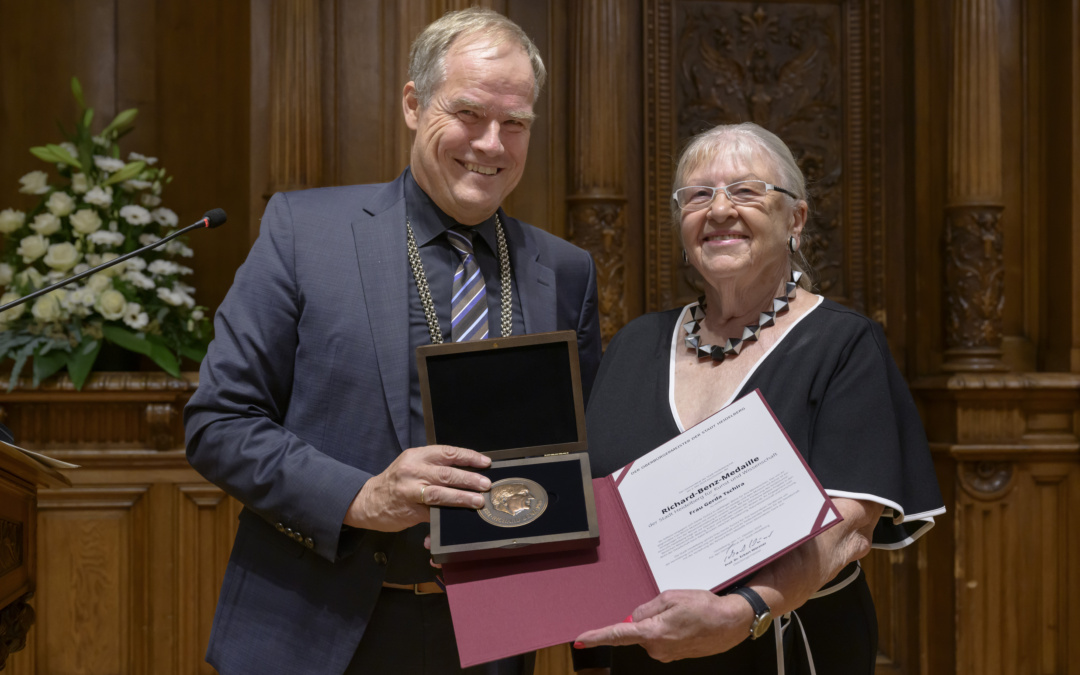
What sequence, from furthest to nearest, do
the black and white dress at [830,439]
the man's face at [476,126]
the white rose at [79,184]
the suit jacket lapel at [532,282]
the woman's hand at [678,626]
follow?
1. the white rose at [79,184]
2. the suit jacket lapel at [532,282]
3. the man's face at [476,126]
4. the black and white dress at [830,439]
5. the woman's hand at [678,626]

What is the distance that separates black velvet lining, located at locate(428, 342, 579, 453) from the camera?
5.24 feet

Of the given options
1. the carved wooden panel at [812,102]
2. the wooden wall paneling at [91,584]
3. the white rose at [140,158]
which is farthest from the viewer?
the carved wooden panel at [812,102]

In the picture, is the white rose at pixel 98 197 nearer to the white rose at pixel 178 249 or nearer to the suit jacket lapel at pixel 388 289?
the white rose at pixel 178 249

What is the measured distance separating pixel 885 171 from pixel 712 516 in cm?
294

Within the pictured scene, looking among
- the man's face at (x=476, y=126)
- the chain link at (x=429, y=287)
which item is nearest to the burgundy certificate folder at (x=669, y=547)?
the chain link at (x=429, y=287)

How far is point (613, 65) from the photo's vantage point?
379 cm

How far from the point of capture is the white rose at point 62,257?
11.6 ft

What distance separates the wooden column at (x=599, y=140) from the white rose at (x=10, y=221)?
2.17 m

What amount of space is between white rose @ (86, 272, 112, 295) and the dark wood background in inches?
14.5

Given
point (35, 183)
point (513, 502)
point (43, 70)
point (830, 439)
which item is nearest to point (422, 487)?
point (513, 502)

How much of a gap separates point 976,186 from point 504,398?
9.40ft

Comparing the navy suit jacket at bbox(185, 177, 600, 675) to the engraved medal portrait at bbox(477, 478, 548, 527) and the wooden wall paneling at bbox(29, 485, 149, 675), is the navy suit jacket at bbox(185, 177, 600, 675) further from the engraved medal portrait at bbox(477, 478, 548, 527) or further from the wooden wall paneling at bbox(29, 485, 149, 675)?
the wooden wall paneling at bbox(29, 485, 149, 675)

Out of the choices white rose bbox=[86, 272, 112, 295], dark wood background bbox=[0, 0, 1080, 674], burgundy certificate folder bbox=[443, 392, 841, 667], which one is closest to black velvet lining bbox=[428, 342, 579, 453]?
burgundy certificate folder bbox=[443, 392, 841, 667]
